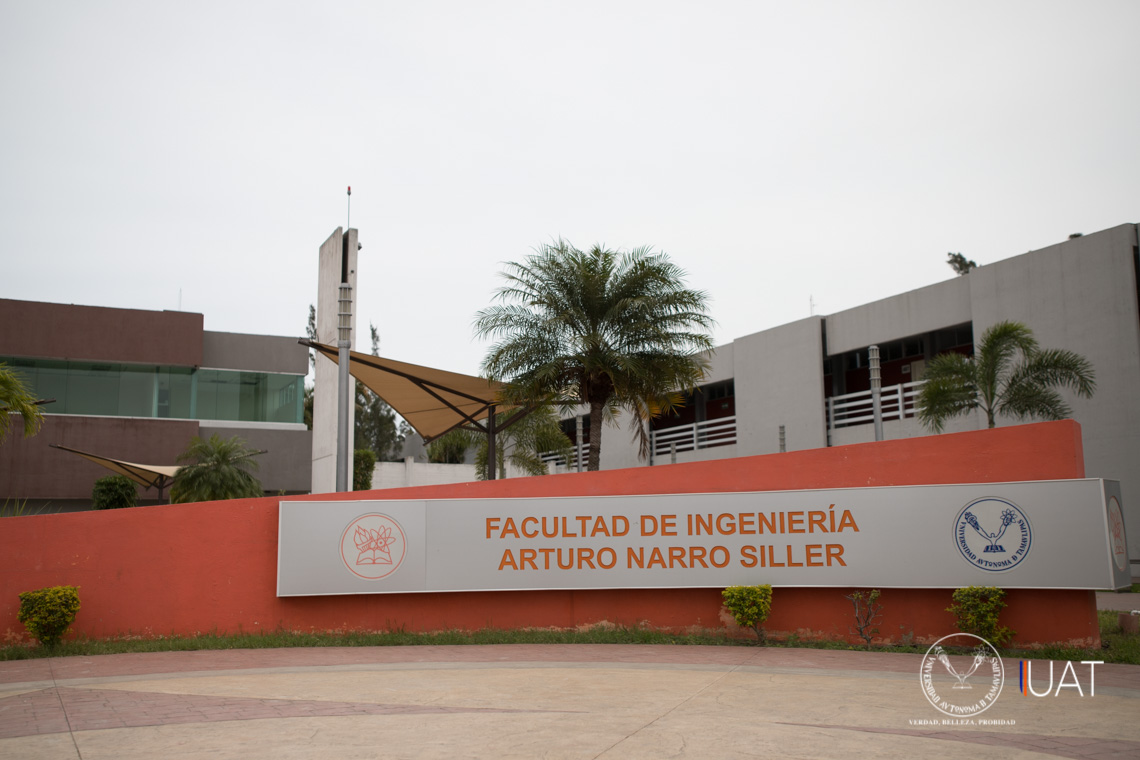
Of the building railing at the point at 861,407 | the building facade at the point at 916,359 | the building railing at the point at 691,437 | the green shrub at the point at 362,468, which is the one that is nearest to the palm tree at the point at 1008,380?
the building facade at the point at 916,359

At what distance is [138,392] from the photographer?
27781 mm

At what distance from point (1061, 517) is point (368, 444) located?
49279 millimetres

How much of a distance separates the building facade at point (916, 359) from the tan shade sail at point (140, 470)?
56.0 ft

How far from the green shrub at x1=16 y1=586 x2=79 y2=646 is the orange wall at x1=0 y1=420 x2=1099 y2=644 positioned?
0.53 meters

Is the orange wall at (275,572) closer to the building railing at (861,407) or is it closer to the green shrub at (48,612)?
the green shrub at (48,612)

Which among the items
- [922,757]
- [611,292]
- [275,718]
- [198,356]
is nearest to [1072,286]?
[611,292]

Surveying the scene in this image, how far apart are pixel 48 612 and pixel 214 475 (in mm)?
12763

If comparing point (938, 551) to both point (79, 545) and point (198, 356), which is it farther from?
point (198, 356)

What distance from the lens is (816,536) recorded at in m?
12.2

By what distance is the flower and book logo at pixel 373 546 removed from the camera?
13.0 m

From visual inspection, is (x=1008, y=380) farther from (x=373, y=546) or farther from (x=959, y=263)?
(x=959, y=263)

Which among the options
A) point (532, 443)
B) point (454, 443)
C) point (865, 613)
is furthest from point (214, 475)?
point (865, 613)

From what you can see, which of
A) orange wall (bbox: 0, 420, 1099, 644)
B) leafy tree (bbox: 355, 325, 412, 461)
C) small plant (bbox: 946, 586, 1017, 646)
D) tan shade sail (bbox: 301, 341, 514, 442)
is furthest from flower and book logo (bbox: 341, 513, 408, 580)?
leafy tree (bbox: 355, 325, 412, 461)

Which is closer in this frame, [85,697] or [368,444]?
[85,697]
